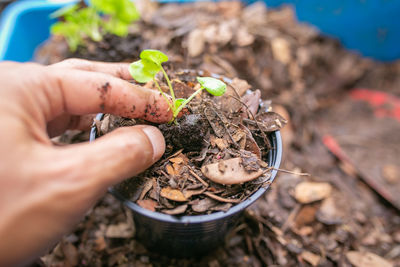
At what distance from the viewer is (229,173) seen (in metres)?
0.84

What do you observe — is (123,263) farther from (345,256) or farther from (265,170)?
(345,256)

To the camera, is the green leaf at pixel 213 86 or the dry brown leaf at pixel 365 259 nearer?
the green leaf at pixel 213 86

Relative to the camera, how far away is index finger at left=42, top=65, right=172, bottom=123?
0.74 meters

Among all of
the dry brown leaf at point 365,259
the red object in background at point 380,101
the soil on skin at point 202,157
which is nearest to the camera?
the soil on skin at point 202,157

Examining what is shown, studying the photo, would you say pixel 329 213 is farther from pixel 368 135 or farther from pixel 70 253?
pixel 70 253

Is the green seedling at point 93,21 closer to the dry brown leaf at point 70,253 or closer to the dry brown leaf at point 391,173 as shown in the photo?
the dry brown leaf at point 70,253

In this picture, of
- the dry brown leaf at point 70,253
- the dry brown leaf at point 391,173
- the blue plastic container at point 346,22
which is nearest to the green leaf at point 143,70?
the dry brown leaf at point 70,253

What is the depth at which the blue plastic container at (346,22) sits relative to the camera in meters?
1.94

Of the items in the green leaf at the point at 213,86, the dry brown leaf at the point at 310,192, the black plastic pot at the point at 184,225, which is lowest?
the dry brown leaf at the point at 310,192

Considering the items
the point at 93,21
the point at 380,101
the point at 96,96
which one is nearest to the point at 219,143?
the point at 96,96

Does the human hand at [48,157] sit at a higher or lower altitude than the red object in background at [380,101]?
higher

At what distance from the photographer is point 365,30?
2381 mm

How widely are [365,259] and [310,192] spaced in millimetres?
392

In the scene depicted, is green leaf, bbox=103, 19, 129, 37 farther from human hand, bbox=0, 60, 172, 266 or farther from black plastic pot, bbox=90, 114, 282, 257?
human hand, bbox=0, 60, 172, 266
